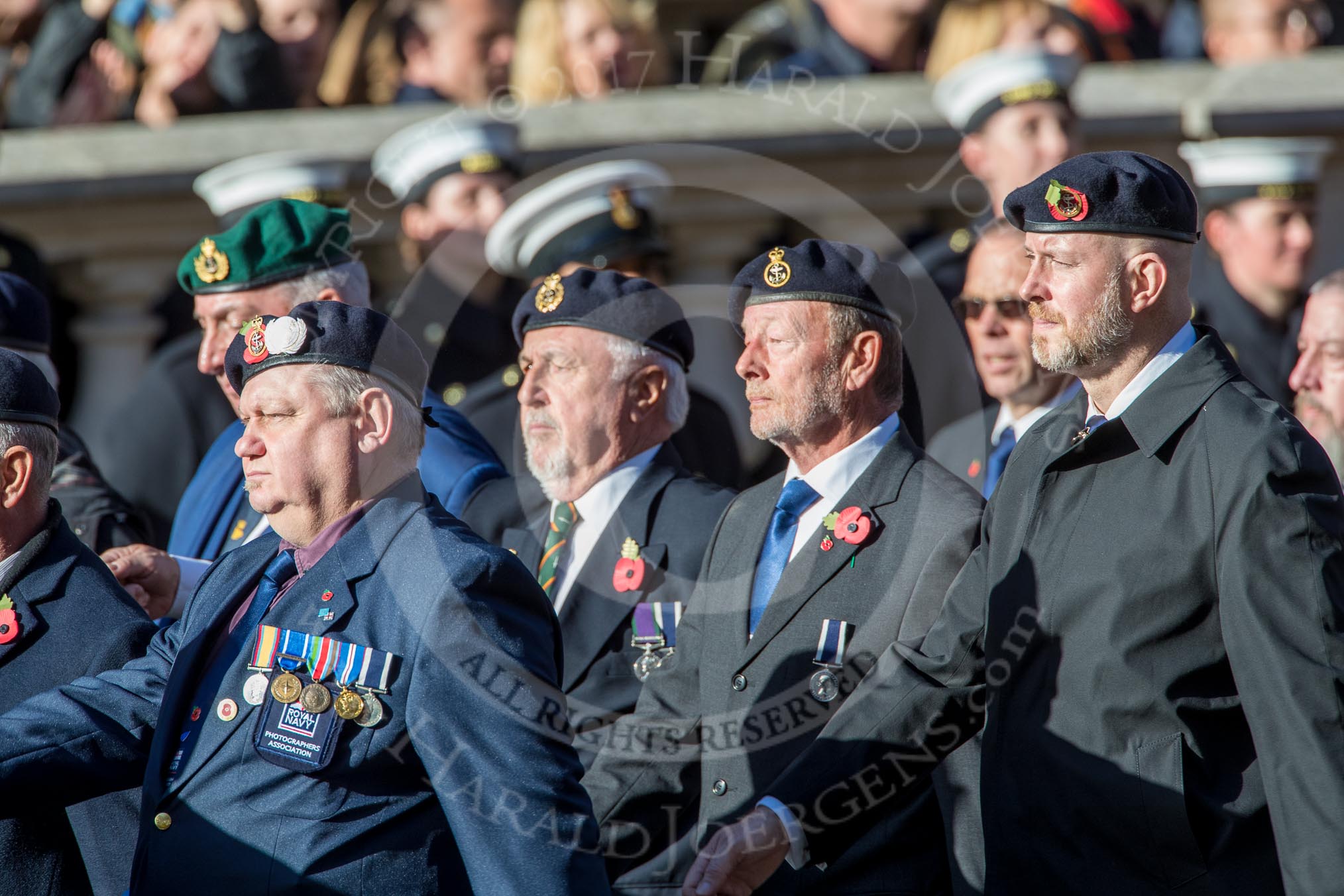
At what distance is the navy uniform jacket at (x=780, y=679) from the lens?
12.5 ft

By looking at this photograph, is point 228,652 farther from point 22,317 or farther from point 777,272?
point 22,317

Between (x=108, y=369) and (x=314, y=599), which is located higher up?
(x=314, y=599)

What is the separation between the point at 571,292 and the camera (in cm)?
500

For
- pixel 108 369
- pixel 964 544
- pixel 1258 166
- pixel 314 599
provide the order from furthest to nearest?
pixel 108 369 → pixel 1258 166 → pixel 964 544 → pixel 314 599

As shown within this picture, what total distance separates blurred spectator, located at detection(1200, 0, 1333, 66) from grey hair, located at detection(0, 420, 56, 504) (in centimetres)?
549

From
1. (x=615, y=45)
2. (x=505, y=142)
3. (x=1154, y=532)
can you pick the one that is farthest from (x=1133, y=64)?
(x=1154, y=532)

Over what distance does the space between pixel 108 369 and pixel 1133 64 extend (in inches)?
179

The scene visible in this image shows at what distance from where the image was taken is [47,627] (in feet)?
12.7

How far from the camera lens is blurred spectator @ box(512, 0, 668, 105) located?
742 cm

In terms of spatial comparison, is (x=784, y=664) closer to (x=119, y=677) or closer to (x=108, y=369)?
(x=119, y=677)

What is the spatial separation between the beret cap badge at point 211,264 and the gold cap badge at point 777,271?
1.85m

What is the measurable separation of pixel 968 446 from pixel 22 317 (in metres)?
2.95

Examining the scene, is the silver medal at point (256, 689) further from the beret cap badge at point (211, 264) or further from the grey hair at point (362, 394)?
the beret cap badge at point (211, 264)

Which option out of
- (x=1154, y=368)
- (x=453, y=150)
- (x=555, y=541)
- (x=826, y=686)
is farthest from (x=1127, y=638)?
(x=453, y=150)
